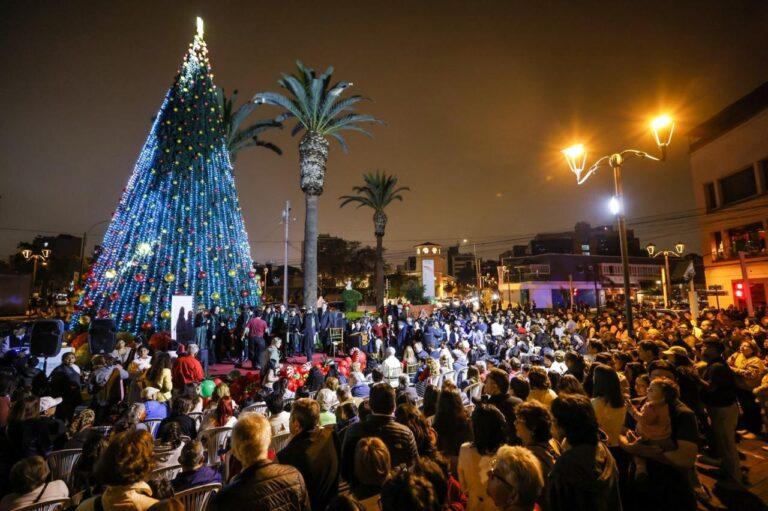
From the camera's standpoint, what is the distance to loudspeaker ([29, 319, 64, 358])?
868 centimetres

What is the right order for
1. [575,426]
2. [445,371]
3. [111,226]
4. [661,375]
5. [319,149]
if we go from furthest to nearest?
[319,149]
[111,226]
[445,371]
[661,375]
[575,426]

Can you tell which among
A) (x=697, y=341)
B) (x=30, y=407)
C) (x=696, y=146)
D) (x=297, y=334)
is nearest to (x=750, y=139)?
(x=696, y=146)

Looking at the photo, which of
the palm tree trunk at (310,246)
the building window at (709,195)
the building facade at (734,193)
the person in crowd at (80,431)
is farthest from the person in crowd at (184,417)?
the building window at (709,195)

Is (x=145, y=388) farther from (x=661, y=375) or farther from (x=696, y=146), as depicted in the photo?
(x=696, y=146)

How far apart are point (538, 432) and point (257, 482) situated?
6.66 ft

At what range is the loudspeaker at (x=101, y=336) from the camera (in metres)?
9.52

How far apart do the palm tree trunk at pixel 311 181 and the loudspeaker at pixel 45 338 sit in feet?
31.6

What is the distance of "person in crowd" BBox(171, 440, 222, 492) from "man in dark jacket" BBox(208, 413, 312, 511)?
4.38 feet

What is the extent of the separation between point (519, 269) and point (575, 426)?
189ft

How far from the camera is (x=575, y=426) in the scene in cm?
257

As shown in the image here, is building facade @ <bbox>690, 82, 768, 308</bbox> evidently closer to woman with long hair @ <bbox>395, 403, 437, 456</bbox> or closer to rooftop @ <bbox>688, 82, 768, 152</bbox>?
rooftop @ <bbox>688, 82, 768, 152</bbox>

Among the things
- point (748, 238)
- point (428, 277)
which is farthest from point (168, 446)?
point (428, 277)

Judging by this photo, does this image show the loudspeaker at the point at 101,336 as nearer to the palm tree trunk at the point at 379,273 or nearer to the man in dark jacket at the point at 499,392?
the man in dark jacket at the point at 499,392

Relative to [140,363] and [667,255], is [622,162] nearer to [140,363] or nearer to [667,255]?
[140,363]
